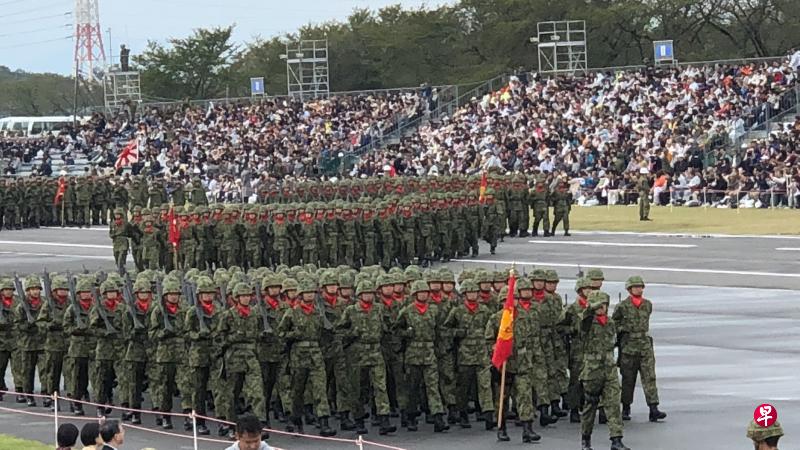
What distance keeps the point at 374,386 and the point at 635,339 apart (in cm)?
256

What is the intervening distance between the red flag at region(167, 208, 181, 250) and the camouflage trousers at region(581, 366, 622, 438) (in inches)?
705

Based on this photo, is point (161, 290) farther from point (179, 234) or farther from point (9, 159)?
point (9, 159)

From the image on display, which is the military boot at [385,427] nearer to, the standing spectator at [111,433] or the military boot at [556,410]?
the military boot at [556,410]

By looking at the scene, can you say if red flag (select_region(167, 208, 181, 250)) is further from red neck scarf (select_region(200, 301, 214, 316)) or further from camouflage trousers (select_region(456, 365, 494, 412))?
camouflage trousers (select_region(456, 365, 494, 412))

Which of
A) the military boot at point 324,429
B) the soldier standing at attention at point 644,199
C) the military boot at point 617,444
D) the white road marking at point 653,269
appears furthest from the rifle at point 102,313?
the soldier standing at attention at point 644,199

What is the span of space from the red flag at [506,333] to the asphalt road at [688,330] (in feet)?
2.71

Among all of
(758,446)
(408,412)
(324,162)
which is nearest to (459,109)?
(324,162)

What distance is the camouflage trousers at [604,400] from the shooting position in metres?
15.1

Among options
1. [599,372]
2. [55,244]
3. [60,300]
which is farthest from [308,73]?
[599,372]

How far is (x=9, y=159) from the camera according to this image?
65875 millimetres

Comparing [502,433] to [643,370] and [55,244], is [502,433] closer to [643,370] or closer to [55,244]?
[643,370]

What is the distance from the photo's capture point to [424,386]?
16.8m

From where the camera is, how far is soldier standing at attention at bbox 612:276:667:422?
1633 cm

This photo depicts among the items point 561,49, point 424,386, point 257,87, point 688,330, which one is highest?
point 561,49
